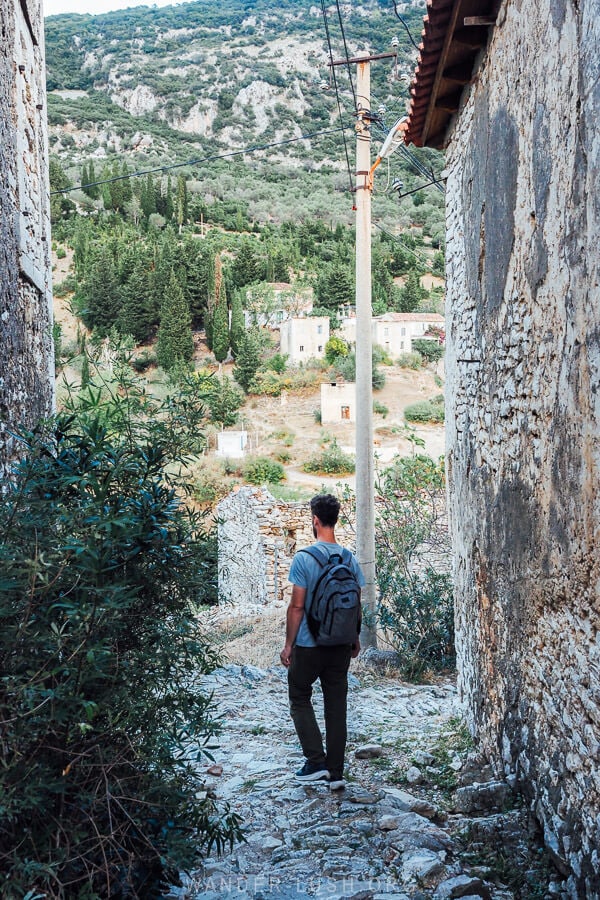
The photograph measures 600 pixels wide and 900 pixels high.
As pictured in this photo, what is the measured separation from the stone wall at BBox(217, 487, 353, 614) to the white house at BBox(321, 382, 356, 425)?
50.8ft

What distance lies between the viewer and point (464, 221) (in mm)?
5035

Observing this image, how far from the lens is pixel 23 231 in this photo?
15.4 feet

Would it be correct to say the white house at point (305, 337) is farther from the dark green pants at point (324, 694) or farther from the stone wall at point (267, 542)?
the dark green pants at point (324, 694)

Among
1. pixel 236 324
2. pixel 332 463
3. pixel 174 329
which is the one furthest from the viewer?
pixel 236 324

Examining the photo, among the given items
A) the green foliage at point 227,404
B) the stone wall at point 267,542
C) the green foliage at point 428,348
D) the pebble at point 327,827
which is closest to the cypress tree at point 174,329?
the green foliage at point 227,404

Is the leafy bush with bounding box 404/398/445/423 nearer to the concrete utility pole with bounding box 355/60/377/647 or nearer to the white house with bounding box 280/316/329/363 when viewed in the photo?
the white house with bounding box 280/316/329/363

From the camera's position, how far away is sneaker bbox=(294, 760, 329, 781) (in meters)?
4.09

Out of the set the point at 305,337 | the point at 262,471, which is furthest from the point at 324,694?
the point at 305,337

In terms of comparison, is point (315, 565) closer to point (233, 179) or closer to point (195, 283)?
point (195, 283)

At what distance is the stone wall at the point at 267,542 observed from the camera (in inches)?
575

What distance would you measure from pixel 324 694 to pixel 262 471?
23.5m

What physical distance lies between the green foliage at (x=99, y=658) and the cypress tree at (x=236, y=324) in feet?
107

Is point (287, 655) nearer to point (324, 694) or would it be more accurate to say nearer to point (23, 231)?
point (324, 694)

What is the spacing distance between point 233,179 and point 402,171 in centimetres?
2043
